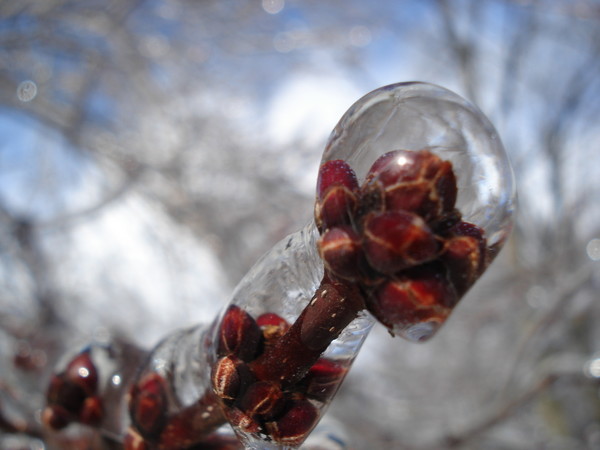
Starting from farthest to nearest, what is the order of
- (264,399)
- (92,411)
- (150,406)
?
(92,411)
(150,406)
(264,399)

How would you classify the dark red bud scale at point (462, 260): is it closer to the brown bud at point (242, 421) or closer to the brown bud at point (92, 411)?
the brown bud at point (242, 421)

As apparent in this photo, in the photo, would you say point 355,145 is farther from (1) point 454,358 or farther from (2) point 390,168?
(1) point 454,358

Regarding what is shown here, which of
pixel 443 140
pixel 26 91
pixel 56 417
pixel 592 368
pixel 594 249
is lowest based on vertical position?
pixel 594 249

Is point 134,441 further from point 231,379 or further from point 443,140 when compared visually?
point 443,140

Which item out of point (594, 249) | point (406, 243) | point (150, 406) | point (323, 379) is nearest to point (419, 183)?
point (406, 243)

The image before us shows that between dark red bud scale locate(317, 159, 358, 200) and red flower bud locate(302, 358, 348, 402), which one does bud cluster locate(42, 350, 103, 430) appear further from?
dark red bud scale locate(317, 159, 358, 200)

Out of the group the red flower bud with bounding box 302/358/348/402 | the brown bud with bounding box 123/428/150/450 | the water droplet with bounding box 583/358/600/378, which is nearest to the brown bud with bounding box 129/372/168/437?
the brown bud with bounding box 123/428/150/450

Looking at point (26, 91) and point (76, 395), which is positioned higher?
point (26, 91)

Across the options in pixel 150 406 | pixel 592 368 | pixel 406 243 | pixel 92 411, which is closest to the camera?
pixel 406 243
